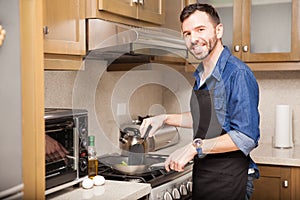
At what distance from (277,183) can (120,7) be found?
1375mm

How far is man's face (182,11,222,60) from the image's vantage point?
2.11m

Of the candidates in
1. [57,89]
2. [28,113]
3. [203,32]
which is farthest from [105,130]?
[28,113]

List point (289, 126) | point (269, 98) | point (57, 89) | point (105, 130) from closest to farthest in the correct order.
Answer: point (57, 89) < point (105, 130) < point (289, 126) < point (269, 98)

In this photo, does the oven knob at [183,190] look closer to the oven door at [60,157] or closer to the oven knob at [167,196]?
the oven knob at [167,196]

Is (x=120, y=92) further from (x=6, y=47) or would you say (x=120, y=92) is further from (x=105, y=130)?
(x=6, y=47)

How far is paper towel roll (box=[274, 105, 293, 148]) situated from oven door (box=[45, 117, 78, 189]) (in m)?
1.57

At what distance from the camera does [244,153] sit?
6.79 ft

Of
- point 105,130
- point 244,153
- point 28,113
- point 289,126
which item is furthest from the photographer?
point 289,126

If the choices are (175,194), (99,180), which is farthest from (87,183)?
(175,194)

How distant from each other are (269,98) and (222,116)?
1.34 m

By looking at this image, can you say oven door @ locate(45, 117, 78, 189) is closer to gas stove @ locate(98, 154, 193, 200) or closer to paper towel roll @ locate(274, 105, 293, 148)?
gas stove @ locate(98, 154, 193, 200)

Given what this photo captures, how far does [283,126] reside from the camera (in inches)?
124

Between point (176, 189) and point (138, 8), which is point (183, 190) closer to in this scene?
point (176, 189)

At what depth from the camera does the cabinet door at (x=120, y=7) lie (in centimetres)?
225
